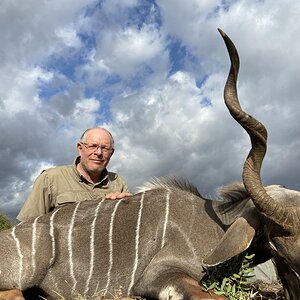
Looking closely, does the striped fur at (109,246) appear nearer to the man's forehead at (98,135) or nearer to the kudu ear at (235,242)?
the kudu ear at (235,242)

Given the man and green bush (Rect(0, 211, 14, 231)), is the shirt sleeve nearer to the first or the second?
the man

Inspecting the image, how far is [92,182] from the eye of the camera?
4.79 meters

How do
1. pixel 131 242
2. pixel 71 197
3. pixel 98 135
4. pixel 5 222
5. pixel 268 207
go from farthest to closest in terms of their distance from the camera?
pixel 5 222 → pixel 98 135 → pixel 71 197 → pixel 131 242 → pixel 268 207

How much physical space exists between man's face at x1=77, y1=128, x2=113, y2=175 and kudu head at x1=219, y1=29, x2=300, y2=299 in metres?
1.91

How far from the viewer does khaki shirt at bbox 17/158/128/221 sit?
4543 mm

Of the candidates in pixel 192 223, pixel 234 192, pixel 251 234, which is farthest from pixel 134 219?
pixel 251 234

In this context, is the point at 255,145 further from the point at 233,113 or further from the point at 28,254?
the point at 28,254

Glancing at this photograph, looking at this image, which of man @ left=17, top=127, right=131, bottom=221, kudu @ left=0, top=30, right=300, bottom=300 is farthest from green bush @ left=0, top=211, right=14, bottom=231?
kudu @ left=0, top=30, right=300, bottom=300

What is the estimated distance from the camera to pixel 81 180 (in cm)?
476

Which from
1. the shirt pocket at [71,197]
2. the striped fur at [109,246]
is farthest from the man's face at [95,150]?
the striped fur at [109,246]

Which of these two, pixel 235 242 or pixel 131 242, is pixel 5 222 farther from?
pixel 235 242

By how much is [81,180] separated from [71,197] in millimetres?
290

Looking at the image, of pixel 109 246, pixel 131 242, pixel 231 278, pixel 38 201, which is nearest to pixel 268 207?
pixel 231 278

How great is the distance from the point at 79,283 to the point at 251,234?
4.35 ft
